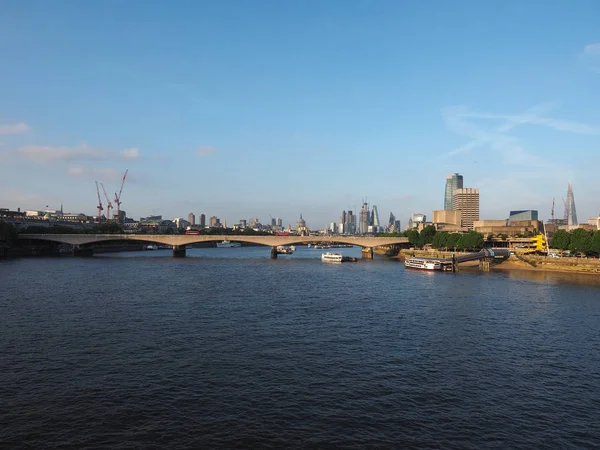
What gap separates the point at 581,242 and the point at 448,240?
38.3 m

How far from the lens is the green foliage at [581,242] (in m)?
86.2

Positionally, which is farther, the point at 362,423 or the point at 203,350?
the point at 203,350

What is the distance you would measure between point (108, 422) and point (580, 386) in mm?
22965

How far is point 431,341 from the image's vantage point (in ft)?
103

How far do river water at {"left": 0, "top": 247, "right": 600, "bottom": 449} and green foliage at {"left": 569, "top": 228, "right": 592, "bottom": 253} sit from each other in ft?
153

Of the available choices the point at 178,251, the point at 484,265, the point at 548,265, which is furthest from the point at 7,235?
the point at 548,265

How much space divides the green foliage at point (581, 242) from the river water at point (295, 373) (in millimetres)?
46584

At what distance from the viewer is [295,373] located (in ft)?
79.8

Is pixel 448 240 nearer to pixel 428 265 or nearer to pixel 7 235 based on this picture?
pixel 428 265

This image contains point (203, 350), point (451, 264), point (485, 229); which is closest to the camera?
point (203, 350)

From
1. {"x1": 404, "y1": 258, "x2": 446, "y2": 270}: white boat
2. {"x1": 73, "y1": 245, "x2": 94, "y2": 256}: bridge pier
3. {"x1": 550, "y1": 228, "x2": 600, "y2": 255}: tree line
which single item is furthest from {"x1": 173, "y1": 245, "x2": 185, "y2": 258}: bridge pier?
{"x1": 550, "y1": 228, "x2": 600, "y2": 255}: tree line

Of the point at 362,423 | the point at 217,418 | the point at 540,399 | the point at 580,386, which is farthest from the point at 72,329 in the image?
the point at 580,386

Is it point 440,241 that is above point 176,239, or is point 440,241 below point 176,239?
above

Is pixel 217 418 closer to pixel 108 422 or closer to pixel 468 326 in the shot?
pixel 108 422
